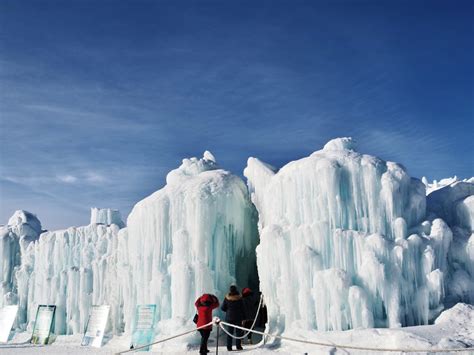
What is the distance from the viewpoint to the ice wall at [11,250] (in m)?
28.0

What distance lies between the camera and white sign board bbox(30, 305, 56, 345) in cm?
1895

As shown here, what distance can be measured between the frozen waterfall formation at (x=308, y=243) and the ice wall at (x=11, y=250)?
9.21 metres

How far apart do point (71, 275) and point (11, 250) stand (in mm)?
6680

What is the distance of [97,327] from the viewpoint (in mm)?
17688

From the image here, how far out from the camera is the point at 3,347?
61.9 ft

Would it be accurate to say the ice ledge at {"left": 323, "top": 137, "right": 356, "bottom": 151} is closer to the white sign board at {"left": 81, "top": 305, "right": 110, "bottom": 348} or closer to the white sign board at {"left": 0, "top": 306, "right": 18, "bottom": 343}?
the white sign board at {"left": 81, "top": 305, "right": 110, "bottom": 348}

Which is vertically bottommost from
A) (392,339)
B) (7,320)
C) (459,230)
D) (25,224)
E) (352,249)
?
(392,339)

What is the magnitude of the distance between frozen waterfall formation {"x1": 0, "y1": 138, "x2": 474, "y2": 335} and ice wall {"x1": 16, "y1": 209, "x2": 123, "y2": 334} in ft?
5.45

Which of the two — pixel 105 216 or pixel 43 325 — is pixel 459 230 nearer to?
pixel 43 325

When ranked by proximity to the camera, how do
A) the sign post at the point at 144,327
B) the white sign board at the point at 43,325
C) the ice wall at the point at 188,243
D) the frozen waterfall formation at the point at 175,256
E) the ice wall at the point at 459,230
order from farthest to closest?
the white sign board at the point at 43,325
the frozen waterfall formation at the point at 175,256
the ice wall at the point at 188,243
the sign post at the point at 144,327
the ice wall at the point at 459,230

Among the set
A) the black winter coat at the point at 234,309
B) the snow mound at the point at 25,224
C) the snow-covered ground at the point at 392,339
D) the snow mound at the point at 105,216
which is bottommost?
the snow-covered ground at the point at 392,339

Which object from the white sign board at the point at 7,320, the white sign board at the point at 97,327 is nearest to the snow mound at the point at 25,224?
the white sign board at the point at 7,320

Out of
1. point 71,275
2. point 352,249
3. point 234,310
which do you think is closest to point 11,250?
point 71,275

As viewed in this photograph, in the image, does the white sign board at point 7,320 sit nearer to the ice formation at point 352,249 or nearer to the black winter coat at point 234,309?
the black winter coat at point 234,309
